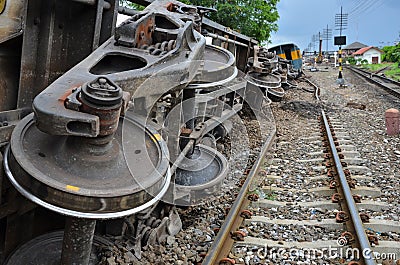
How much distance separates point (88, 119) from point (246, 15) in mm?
17044

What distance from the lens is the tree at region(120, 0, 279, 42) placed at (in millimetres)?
16984

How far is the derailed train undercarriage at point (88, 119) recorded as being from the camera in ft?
5.44

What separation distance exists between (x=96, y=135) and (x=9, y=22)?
3.77ft

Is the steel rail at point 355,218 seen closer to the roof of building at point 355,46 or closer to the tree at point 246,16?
the tree at point 246,16

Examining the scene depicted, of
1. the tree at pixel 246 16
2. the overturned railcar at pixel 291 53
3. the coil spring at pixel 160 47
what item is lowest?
the coil spring at pixel 160 47

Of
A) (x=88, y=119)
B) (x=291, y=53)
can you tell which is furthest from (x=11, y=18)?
(x=291, y=53)

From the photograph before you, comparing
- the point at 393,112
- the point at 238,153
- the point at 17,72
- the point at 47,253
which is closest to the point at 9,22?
the point at 17,72

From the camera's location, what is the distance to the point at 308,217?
373 centimetres

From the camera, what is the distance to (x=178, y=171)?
12.8ft

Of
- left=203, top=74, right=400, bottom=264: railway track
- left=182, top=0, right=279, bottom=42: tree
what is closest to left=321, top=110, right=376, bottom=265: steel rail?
left=203, top=74, right=400, bottom=264: railway track

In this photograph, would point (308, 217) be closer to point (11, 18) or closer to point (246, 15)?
point (11, 18)

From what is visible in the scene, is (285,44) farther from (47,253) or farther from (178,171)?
(47,253)

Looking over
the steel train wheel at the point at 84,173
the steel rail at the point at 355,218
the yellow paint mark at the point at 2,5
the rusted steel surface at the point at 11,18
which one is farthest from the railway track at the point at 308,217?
the yellow paint mark at the point at 2,5

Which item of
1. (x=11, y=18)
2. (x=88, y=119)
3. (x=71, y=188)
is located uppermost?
(x=11, y=18)
